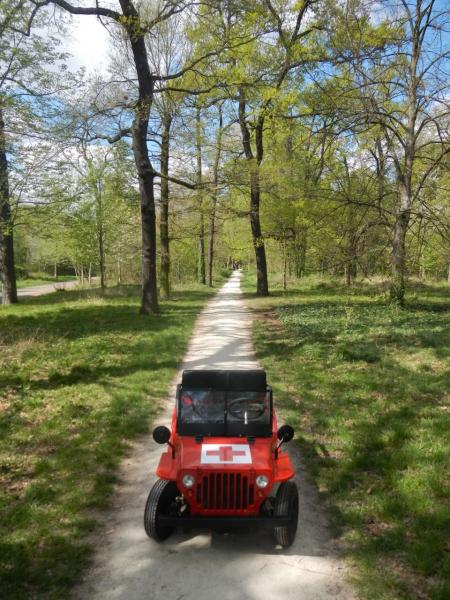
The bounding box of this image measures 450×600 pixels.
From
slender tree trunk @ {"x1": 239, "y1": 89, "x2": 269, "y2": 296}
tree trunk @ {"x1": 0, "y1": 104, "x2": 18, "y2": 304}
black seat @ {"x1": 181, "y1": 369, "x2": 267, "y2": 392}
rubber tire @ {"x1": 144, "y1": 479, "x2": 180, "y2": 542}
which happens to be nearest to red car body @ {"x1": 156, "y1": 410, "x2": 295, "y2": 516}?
rubber tire @ {"x1": 144, "y1": 479, "x2": 180, "y2": 542}

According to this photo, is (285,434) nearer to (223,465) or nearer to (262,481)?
(262,481)

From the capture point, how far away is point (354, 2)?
11.9 metres

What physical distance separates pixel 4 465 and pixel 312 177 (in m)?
18.0

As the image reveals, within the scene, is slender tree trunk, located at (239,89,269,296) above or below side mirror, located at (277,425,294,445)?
above

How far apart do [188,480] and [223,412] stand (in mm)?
797

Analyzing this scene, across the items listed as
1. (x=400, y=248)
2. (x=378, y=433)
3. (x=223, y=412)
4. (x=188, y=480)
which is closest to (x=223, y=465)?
(x=188, y=480)

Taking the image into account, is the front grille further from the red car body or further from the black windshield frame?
the black windshield frame

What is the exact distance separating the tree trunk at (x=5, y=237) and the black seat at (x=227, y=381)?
15.2 meters

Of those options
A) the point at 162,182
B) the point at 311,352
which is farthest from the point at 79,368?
the point at 162,182

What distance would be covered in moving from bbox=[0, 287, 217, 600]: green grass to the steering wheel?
5.97ft

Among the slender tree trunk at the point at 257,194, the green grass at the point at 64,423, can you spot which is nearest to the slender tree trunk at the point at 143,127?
the green grass at the point at 64,423

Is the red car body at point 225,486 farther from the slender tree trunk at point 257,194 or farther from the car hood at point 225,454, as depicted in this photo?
the slender tree trunk at point 257,194

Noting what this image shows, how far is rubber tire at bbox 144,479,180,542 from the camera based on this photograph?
403cm

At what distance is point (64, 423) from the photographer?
6852 millimetres
